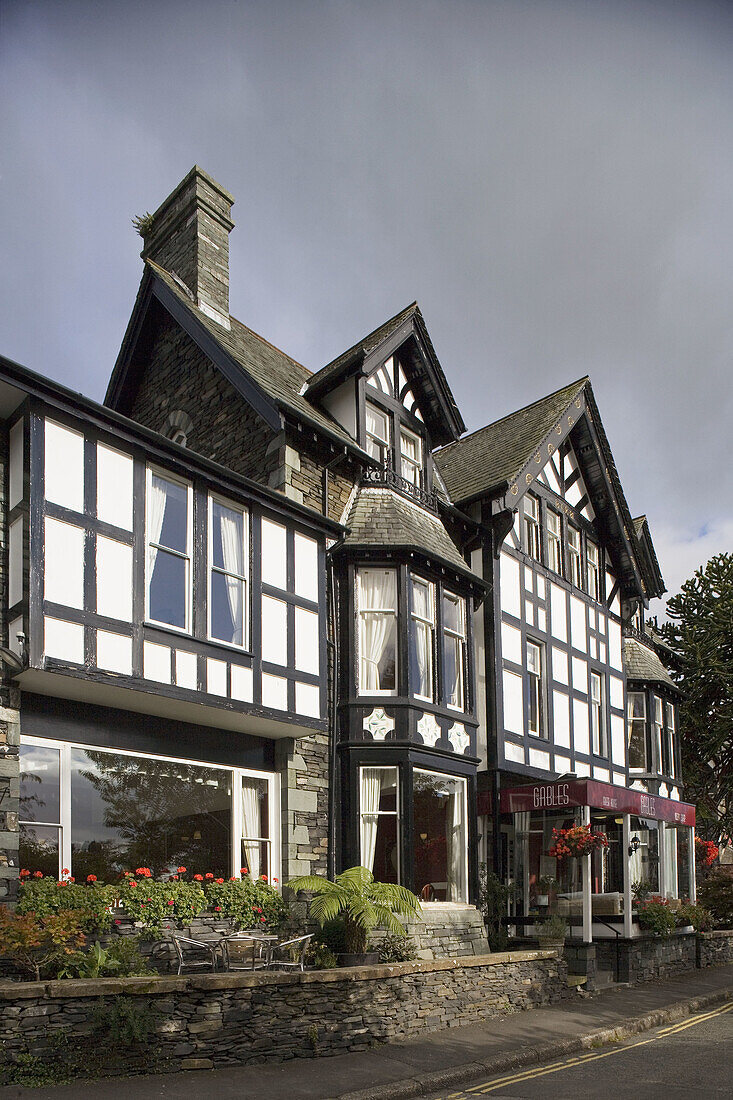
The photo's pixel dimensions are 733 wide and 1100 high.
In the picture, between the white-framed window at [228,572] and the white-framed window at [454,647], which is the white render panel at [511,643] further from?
the white-framed window at [228,572]

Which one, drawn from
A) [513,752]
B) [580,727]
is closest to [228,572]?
[513,752]

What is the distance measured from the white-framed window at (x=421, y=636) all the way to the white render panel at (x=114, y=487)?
6062 mm

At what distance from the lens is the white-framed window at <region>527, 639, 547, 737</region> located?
23.0 meters

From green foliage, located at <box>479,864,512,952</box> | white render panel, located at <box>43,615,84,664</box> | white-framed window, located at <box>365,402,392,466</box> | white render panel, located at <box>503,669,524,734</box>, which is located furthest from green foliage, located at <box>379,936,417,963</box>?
white-framed window, located at <box>365,402,392,466</box>

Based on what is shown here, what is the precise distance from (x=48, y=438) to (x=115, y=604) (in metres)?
2.28

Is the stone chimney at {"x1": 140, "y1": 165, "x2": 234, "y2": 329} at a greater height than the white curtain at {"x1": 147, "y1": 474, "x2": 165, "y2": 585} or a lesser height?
greater

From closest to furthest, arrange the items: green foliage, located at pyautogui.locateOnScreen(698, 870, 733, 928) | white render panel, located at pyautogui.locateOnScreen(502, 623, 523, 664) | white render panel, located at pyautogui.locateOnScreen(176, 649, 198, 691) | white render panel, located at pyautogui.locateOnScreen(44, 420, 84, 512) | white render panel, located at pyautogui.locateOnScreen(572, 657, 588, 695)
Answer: white render panel, located at pyautogui.locateOnScreen(44, 420, 84, 512) < white render panel, located at pyautogui.locateOnScreen(176, 649, 198, 691) < white render panel, located at pyautogui.locateOnScreen(502, 623, 523, 664) < white render panel, located at pyautogui.locateOnScreen(572, 657, 588, 695) < green foliage, located at pyautogui.locateOnScreen(698, 870, 733, 928)

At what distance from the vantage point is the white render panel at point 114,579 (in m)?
13.4

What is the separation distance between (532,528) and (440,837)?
8.37 m

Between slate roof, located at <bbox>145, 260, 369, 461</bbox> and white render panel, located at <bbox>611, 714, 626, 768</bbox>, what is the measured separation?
11835 mm

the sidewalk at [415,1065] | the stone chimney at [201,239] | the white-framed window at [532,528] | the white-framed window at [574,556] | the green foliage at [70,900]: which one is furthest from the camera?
the white-framed window at [574,556]

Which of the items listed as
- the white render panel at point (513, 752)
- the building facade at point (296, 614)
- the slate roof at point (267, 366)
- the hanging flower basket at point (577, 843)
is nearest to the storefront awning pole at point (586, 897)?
the building facade at point (296, 614)

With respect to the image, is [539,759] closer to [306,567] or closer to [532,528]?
[532,528]

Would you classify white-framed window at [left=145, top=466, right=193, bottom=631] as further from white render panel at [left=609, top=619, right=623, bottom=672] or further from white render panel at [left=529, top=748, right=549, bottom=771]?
white render panel at [left=609, top=619, right=623, bottom=672]
